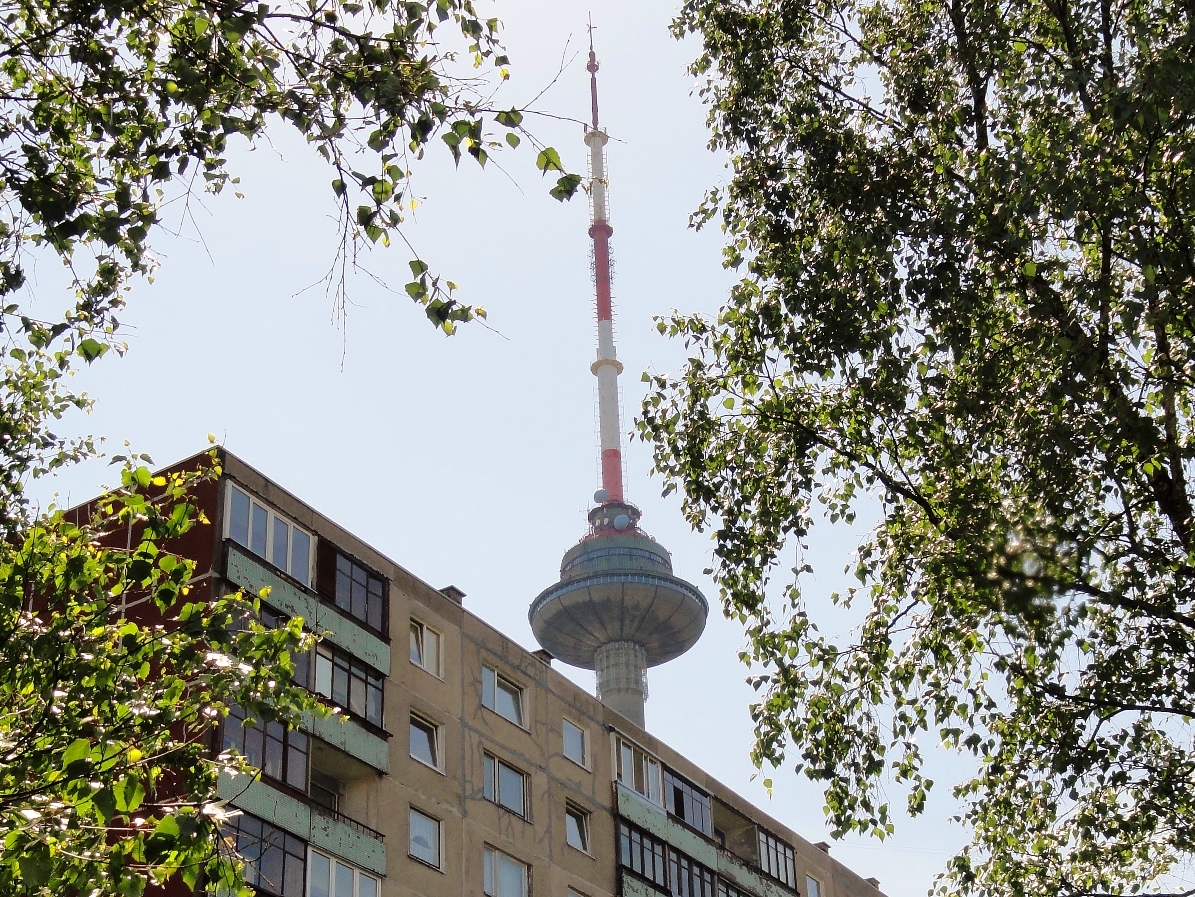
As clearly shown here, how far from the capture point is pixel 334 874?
3612cm

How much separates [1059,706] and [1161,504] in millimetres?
2564

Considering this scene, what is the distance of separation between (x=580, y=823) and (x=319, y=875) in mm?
11138

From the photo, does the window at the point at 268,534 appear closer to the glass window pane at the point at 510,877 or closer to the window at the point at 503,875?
the window at the point at 503,875

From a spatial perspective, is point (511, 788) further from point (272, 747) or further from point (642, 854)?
point (272, 747)

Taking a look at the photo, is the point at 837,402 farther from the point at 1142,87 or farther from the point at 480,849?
the point at 480,849

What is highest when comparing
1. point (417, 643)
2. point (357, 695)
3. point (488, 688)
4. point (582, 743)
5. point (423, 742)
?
point (417, 643)

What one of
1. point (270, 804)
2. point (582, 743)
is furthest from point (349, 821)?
point (582, 743)

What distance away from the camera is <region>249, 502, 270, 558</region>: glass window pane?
3800cm

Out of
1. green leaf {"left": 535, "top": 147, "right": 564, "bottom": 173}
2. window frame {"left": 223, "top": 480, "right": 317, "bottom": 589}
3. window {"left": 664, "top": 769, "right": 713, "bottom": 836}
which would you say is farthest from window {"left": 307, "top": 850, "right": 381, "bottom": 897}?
green leaf {"left": 535, "top": 147, "right": 564, "bottom": 173}

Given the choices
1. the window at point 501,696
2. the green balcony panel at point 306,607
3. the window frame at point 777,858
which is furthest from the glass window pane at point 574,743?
the window frame at point 777,858

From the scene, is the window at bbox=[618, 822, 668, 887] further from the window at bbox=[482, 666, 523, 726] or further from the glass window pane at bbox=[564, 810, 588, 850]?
the window at bbox=[482, 666, 523, 726]

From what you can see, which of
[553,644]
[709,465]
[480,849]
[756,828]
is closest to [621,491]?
[553,644]

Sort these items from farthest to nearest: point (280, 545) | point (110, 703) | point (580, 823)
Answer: point (580, 823), point (280, 545), point (110, 703)

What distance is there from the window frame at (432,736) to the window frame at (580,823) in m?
4.99
